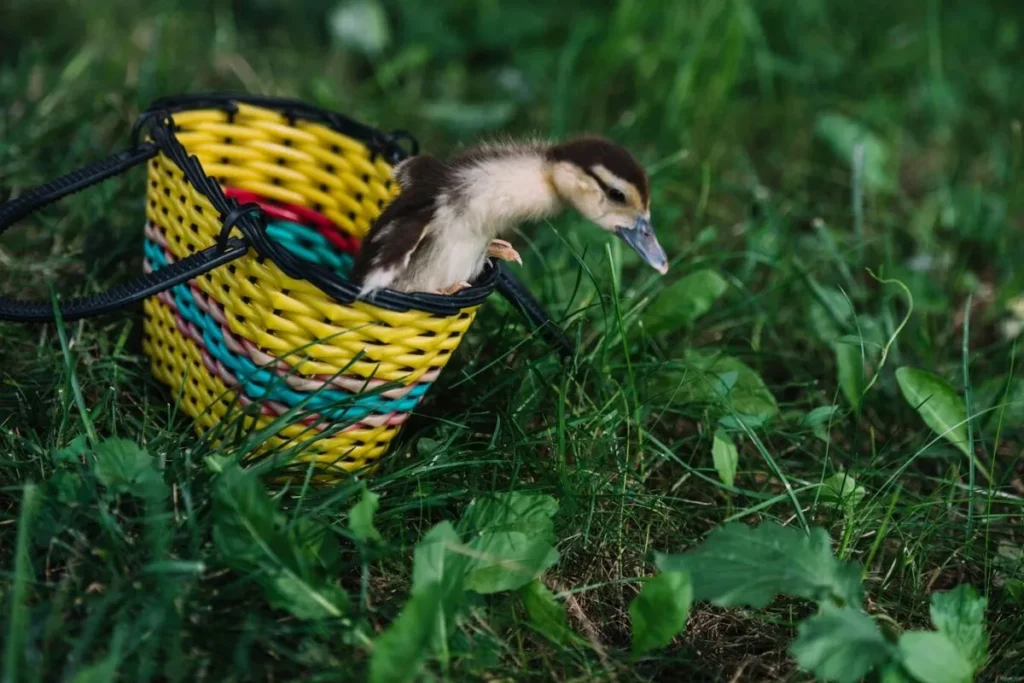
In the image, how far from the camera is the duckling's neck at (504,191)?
203cm

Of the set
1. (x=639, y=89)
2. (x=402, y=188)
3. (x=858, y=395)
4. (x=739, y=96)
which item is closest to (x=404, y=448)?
(x=402, y=188)

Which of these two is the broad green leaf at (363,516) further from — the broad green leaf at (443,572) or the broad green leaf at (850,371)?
the broad green leaf at (850,371)

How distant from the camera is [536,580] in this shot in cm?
197

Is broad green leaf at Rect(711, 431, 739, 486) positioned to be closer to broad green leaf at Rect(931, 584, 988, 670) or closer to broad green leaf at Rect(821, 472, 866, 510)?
broad green leaf at Rect(821, 472, 866, 510)

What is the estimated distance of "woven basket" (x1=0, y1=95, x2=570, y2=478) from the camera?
77.9 inches

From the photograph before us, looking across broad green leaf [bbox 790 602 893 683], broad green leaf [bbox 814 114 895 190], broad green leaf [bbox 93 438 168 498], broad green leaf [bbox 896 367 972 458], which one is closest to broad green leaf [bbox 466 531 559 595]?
broad green leaf [bbox 790 602 893 683]

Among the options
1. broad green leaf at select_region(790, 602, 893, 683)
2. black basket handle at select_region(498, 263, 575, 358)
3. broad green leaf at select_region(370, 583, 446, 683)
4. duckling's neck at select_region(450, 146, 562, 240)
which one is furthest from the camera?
black basket handle at select_region(498, 263, 575, 358)

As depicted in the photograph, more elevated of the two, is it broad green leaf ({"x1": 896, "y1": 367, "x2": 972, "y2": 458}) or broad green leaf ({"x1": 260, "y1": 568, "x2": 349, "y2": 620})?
broad green leaf ({"x1": 260, "y1": 568, "x2": 349, "y2": 620})

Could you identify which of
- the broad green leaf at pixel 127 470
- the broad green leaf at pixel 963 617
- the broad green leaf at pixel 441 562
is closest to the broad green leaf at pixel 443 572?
the broad green leaf at pixel 441 562

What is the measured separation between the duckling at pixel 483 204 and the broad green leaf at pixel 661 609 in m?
0.62

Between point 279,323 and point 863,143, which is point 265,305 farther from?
point 863,143

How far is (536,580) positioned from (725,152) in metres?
2.12

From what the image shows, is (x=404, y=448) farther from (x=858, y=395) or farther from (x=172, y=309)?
(x=858, y=395)

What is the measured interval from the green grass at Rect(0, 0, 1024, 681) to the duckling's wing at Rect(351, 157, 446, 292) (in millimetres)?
382
